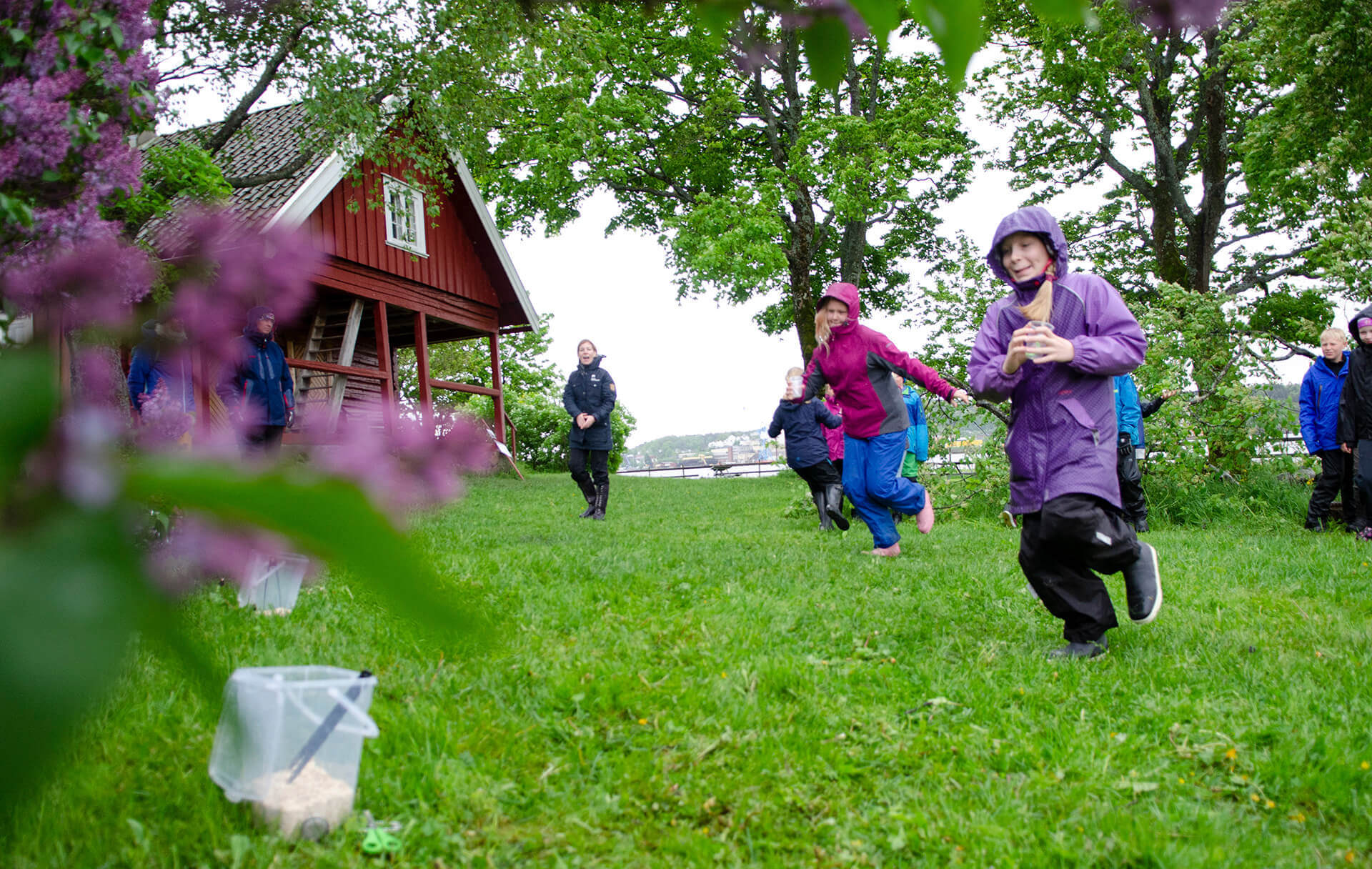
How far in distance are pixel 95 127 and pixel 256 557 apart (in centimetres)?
108

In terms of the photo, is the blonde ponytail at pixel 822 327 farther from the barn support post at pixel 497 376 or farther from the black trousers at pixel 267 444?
the barn support post at pixel 497 376

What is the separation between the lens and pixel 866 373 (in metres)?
6.55

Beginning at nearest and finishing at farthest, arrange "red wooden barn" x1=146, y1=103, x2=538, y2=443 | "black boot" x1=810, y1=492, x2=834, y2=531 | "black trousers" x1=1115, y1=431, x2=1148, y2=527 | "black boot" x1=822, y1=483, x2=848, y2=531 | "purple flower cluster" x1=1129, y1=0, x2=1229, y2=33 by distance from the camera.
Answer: "purple flower cluster" x1=1129, y1=0, x2=1229, y2=33 < "black trousers" x1=1115, y1=431, x2=1148, y2=527 < "black boot" x1=822, y1=483, x2=848, y2=531 < "black boot" x1=810, y1=492, x2=834, y2=531 < "red wooden barn" x1=146, y1=103, x2=538, y2=443

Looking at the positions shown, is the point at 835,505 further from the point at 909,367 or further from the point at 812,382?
the point at 909,367

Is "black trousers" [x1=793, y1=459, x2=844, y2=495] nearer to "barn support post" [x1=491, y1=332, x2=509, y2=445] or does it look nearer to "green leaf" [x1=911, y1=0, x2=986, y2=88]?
"green leaf" [x1=911, y1=0, x2=986, y2=88]

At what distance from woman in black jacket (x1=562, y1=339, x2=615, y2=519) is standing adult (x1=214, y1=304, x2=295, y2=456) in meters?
8.87

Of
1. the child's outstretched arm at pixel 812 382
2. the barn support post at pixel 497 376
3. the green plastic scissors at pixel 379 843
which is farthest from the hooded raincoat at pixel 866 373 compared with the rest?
the barn support post at pixel 497 376

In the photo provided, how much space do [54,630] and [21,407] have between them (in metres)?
0.10

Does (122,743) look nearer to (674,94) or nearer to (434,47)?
(434,47)

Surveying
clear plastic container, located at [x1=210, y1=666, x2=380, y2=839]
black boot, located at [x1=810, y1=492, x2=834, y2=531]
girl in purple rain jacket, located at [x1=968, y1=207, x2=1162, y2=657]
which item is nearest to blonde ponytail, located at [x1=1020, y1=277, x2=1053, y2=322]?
girl in purple rain jacket, located at [x1=968, y1=207, x2=1162, y2=657]

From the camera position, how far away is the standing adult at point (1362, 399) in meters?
7.35

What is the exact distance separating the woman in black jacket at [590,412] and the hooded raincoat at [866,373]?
369 cm

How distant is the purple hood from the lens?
3758mm

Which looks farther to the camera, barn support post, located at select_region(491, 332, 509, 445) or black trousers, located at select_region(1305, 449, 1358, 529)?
barn support post, located at select_region(491, 332, 509, 445)
